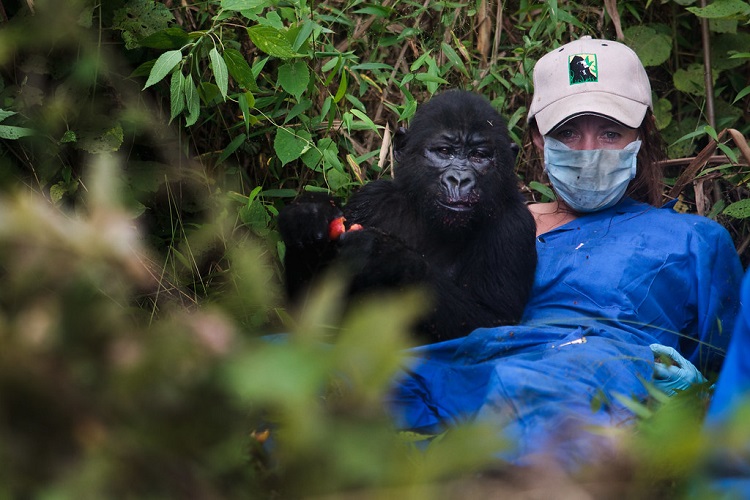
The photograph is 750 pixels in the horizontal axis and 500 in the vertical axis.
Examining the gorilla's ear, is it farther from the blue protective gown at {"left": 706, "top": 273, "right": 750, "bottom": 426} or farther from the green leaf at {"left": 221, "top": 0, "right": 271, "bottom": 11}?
the blue protective gown at {"left": 706, "top": 273, "right": 750, "bottom": 426}

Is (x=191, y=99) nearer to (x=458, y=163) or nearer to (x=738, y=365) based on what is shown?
(x=458, y=163)

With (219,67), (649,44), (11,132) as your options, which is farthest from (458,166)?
(649,44)

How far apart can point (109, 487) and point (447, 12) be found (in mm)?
4408

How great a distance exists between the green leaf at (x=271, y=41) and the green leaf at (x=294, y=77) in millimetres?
Answer: 293

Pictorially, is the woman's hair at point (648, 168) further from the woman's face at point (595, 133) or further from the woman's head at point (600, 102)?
the woman's face at point (595, 133)

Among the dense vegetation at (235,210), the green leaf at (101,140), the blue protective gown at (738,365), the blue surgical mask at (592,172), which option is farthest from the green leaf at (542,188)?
the blue protective gown at (738,365)

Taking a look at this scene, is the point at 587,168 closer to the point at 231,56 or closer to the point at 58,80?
the point at 231,56

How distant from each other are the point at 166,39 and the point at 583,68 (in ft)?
6.19

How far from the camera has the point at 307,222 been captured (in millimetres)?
3240

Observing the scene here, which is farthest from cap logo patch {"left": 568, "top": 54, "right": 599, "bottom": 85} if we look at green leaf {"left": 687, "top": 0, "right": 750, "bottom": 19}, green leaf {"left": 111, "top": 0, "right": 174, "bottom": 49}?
green leaf {"left": 111, "top": 0, "right": 174, "bottom": 49}

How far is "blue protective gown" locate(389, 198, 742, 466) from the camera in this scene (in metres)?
2.79

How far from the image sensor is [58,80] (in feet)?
13.6

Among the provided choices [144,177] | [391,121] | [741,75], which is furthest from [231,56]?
[741,75]

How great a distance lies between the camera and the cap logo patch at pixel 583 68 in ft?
12.6
